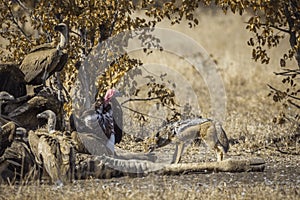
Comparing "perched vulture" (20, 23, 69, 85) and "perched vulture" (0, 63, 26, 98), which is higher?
"perched vulture" (20, 23, 69, 85)

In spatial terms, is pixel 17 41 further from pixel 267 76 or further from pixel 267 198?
pixel 267 76

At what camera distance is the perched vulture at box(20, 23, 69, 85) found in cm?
1032

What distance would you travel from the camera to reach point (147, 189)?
8609 millimetres

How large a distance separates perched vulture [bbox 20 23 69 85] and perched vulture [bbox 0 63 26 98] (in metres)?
0.11

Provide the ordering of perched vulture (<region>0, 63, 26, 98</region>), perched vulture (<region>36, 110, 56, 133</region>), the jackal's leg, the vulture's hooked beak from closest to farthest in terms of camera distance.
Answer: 1. perched vulture (<region>36, 110, 56, 133</region>)
2. the jackal's leg
3. perched vulture (<region>0, 63, 26, 98</region>)
4. the vulture's hooked beak

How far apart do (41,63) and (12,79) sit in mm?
412

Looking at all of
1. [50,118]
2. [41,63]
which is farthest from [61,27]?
[50,118]

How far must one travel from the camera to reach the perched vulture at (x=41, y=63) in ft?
33.9

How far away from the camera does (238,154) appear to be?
1146 cm

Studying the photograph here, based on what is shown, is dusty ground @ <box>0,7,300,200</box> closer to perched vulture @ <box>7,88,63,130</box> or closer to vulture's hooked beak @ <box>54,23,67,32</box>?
perched vulture @ <box>7,88,63,130</box>

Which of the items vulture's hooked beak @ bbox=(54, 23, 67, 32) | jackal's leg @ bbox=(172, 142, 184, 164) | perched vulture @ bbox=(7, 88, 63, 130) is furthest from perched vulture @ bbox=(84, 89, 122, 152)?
vulture's hooked beak @ bbox=(54, 23, 67, 32)

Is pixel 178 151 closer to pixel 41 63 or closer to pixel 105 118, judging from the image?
pixel 105 118

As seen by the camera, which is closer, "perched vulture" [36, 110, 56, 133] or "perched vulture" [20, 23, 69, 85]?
"perched vulture" [36, 110, 56, 133]

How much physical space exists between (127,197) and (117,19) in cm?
431
